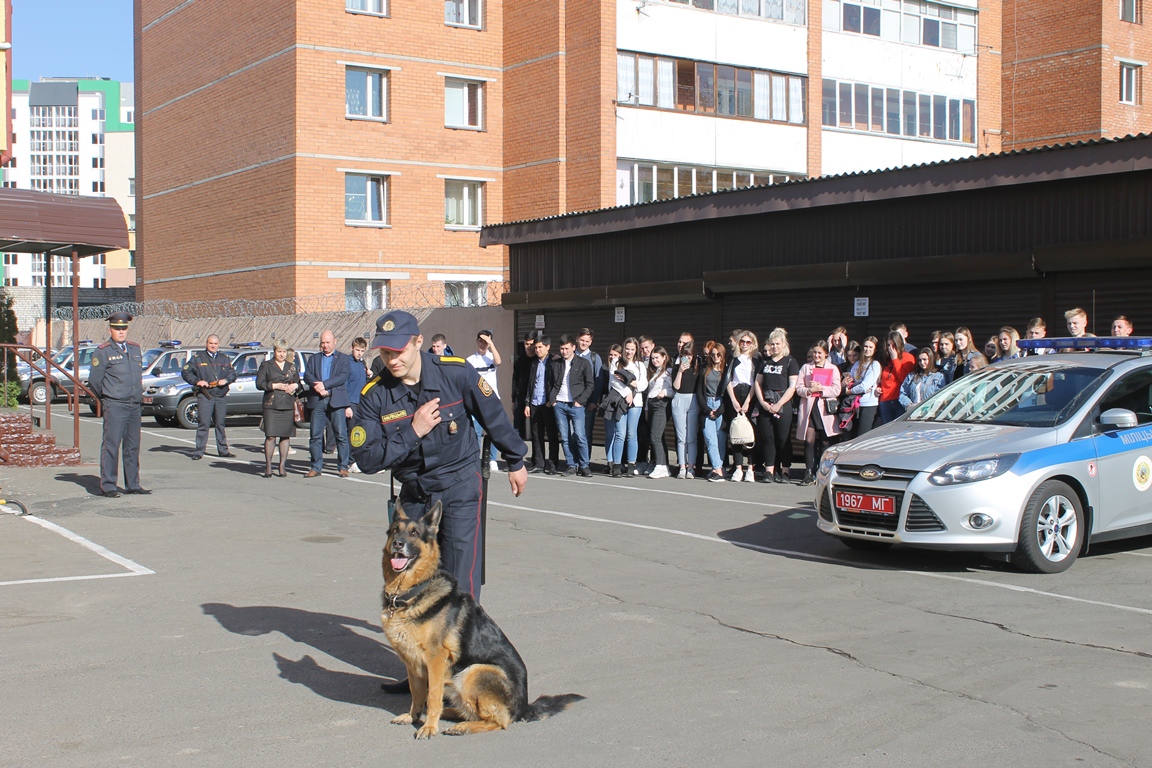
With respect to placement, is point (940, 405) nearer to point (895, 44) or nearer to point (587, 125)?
point (587, 125)

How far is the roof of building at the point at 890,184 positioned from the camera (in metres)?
14.4

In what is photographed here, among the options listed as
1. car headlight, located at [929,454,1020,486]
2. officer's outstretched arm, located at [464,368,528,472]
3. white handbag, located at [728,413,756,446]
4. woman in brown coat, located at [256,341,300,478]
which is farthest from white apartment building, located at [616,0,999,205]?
officer's outstretched arm, located at [464,368,528,472]

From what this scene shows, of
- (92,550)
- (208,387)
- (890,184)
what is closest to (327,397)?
(208,387)

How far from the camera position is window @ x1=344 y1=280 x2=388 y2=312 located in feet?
128

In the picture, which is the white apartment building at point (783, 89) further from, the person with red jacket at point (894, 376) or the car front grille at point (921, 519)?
the car front grille at point (921, 519)

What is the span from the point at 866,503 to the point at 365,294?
103ft

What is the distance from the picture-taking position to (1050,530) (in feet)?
30.0

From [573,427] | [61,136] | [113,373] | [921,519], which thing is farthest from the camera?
[61,136]

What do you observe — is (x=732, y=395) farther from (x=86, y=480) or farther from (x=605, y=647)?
(x=605, y=647)

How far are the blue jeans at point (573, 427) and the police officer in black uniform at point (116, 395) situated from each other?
5.70 m

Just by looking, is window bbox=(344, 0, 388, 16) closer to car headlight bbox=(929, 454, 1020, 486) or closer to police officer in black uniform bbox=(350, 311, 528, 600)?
car headlight bbox=(929, 454, 1020, 486)

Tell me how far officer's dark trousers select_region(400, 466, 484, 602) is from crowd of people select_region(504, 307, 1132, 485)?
887cm

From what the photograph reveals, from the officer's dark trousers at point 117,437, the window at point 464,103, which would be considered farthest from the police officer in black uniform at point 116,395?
the window at point 464,103

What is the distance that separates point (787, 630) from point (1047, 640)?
60.6 inches
